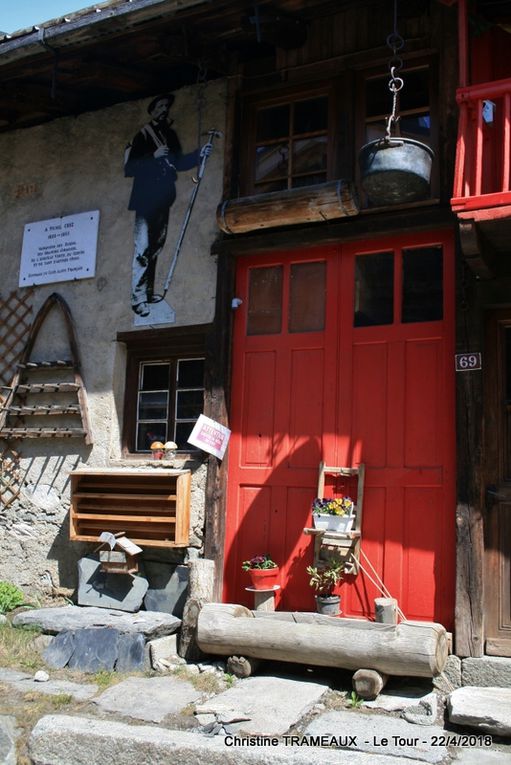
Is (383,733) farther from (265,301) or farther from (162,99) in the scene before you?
(162,99)

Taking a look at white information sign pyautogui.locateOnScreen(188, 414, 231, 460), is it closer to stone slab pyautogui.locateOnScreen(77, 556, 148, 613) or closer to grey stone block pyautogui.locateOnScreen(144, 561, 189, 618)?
grey stone block pyautogui.locateOnScreen(144, 561, 189, 618)

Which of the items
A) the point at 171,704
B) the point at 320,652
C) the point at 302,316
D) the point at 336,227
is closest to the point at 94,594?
the point at 171,704

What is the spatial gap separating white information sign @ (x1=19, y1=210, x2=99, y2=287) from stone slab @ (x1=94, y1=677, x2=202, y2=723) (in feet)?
13.0

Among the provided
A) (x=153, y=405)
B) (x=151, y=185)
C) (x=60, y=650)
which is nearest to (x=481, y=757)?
(x=60, y=650)

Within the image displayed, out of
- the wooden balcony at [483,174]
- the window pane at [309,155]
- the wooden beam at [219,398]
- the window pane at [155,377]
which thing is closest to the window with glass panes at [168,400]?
the window pane at [155,377]

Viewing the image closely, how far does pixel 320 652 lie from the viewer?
5.21 meters

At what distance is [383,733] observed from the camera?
450cm

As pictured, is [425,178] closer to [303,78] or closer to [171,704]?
[303,78]

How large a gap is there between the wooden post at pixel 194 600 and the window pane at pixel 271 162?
347 cm

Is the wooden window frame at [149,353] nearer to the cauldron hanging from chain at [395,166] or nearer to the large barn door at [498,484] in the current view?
the cauldron hanging from chain at [395,166]

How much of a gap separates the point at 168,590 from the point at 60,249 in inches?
142

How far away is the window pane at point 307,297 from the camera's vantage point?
21.6 ft

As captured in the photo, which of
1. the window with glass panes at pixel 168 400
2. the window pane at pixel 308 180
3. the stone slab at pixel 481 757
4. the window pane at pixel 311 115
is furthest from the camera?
the window with glass panes at pixel 168 400

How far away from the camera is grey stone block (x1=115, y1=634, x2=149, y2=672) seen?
18.8 ft
